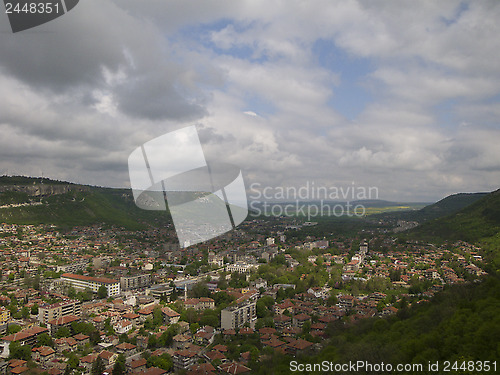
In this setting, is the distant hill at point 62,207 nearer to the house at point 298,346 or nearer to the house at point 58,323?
the house at point 58,323

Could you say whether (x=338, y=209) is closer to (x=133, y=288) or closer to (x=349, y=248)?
(x=349, y=248)

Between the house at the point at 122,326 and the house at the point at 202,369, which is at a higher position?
the house at the point at 202,369

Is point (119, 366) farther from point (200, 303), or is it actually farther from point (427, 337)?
point (427, 337)

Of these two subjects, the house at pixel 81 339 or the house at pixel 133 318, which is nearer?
the house at pixel 81 339

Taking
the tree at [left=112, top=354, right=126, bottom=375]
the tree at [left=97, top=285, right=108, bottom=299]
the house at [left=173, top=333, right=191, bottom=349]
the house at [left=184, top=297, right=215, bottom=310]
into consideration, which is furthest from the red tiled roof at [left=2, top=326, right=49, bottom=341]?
the tree at [left=97, top=285, right=108, bottom=299]

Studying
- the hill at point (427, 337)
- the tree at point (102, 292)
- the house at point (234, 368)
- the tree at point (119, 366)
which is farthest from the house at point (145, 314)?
the hill at point (427, 337)

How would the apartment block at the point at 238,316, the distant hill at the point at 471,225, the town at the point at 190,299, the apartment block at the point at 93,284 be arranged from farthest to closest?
the distant hill at the point at 471,225 → the apartment block at the point at 93,284 → the apartment block at the point at 238,316 → the town at the point at 190,299

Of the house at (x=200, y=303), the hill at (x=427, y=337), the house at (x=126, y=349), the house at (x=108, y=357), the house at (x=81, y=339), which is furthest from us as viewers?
the house at (x=200, y=303)

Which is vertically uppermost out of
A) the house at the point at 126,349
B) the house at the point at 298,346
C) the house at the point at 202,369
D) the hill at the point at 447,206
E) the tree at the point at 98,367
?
the hill at the point at 447,206
